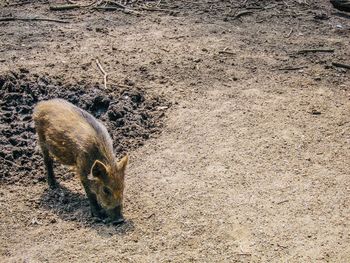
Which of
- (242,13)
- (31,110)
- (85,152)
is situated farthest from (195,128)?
(242,13)

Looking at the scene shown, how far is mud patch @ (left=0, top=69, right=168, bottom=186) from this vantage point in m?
6.14

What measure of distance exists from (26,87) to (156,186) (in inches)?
98.4

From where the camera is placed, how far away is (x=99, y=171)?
5.09m

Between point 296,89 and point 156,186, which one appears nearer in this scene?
point 156,186

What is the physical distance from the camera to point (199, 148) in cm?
642

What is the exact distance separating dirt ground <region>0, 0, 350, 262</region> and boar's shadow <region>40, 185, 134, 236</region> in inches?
0.7

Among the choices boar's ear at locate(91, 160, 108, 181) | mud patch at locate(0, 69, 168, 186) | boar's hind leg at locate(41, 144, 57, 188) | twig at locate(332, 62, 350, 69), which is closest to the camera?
boar's ear at locate(91, 160, 108, 181)

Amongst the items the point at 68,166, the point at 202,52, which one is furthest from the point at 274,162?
the point at 202,52

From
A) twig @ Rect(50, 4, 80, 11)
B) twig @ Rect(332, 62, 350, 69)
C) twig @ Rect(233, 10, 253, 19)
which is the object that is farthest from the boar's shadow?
twig @ Rect(233, 10, 253, 19)

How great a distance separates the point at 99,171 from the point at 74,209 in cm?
64

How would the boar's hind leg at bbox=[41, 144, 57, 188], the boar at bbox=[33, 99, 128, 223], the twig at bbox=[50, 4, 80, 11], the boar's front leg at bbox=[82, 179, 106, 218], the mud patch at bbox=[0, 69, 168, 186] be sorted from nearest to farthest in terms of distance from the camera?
the boar at bbox=[33, 99, 128, 223] → the boar's front leg at bbox=[82, 179, 106, 218] → the boar's hind leg at bbox=[41, 144, 57, 188] → the mud patch at bbox=[0, 69, 168, 186] → the twig at bbox=[50, 4, 80, 11]

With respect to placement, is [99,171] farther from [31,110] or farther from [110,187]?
[31,110]

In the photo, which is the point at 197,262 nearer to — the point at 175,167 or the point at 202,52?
the point at 175,167

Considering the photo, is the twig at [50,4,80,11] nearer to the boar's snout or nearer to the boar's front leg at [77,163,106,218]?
the boar's front leg at [77,163,106,218]
